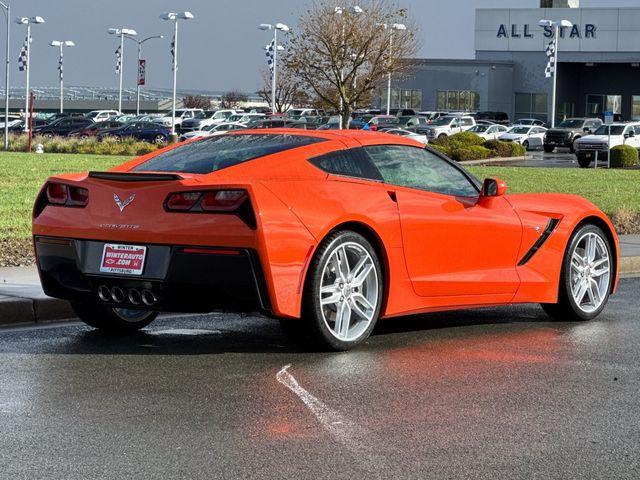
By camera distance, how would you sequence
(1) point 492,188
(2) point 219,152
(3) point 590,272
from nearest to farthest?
(2) point 219,152 < (1) point 492,188 < (3) point 590,272

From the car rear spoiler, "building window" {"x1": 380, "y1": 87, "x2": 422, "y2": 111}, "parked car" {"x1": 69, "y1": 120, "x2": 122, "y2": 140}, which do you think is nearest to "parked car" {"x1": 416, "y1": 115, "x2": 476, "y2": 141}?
"parked car" {"x1": 69, "y1": 120, "x2": 122, "y2": 140}

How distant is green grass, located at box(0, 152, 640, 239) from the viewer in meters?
18.1

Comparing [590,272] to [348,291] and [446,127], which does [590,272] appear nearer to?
[348,291]

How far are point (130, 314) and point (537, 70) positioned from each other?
89447 mm

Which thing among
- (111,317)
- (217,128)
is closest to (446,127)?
(217,128)

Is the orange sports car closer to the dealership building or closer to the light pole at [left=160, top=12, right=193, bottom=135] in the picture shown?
the light pole at [left=160, top=12, right=193, bottom=135]

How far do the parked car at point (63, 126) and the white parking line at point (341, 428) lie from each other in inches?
2396

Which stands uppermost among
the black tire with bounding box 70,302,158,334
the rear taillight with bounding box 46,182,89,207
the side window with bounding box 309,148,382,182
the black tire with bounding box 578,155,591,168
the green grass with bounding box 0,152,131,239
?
the side window with bounding box 309,148,382,182

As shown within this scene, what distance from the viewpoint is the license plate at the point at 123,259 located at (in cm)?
796

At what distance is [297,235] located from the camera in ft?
25.8

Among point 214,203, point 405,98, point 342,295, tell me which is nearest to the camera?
point 214,203

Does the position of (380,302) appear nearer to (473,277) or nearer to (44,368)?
(473,277)

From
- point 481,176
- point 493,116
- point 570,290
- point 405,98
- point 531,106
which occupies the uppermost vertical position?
point 405,98

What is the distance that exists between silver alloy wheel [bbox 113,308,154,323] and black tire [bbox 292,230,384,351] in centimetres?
149
